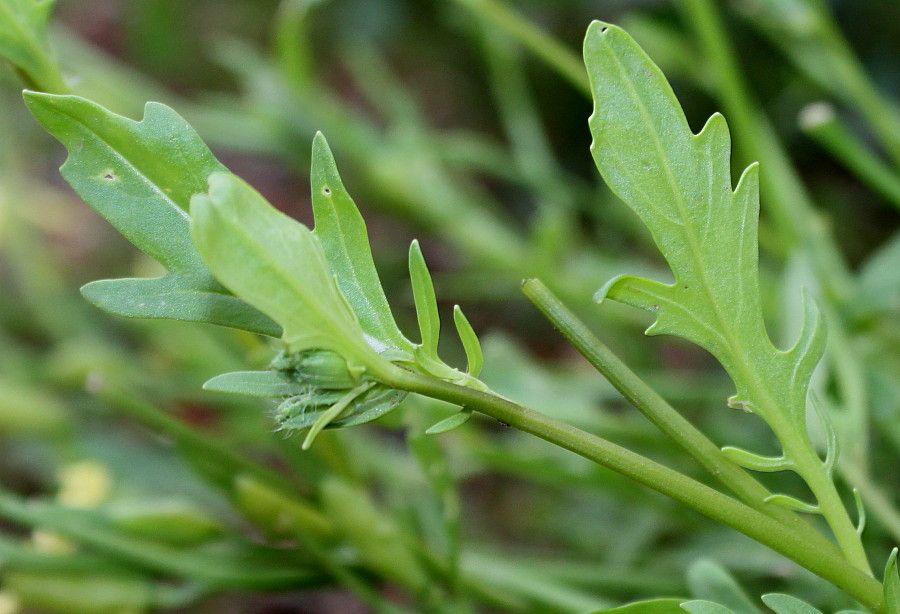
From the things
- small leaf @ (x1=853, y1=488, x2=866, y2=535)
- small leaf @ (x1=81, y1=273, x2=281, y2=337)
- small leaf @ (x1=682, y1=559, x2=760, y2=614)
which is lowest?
small leaf @ (x1=682, y1=559, x2=760, y2=614)

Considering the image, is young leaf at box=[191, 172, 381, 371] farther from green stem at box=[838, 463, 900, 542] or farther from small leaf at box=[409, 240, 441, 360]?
green stem at box=[838, 463, 900, 542]

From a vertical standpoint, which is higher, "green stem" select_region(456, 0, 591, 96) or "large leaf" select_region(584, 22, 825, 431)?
"green stem" select_region(456, 0, 591, 96)

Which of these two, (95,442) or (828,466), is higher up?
(828,466)

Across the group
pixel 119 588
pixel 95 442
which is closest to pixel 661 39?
pixel 119 588

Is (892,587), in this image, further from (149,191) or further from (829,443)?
(149,191)

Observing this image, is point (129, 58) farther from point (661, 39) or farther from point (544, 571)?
point (544, 571)

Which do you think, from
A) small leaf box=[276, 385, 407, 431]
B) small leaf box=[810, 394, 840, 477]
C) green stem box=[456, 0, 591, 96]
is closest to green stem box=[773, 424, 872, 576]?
small leaf box=[810, 394, 840, 477]

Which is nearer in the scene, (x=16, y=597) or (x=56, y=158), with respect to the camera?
(x=16, y=597)
